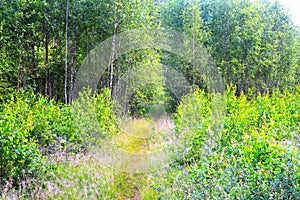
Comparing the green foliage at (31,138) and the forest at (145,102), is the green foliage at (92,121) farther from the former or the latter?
the green foliage at (31,138)

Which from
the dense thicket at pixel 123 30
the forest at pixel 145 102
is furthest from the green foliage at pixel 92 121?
the dense thicket at pixel 123 30

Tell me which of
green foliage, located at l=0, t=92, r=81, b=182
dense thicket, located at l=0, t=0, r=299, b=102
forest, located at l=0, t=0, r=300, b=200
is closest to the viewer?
forest, located at l=0, t=0, r=300, b=200

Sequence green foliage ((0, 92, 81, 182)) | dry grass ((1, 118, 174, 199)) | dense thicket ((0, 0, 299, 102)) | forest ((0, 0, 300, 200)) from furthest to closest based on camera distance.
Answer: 1. dense thicket ((0, 0, 299, 102))
2. green foliage ((0, 92, 81, 182))
3. dry grass ((1, 118, 174, 199))
4. forest ((0, 0, 300, 200))

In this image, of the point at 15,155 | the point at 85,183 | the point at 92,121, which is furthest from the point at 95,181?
the point at 92,121

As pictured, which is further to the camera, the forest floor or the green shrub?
the forest floor

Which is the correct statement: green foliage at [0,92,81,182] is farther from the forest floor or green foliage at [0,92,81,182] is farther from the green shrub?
the forest floor

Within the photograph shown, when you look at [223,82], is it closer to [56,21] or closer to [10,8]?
[56,21]

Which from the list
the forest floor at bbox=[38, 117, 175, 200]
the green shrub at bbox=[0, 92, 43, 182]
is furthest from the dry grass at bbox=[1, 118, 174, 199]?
the green shrub at bbox=[0, 92, 43, 182]

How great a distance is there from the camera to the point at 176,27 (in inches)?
1027

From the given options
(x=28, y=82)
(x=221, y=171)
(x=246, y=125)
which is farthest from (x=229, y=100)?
(x=28, y=82)

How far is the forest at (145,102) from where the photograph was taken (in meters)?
5.41

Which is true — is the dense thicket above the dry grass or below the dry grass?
above

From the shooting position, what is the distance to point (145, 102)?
23.5 m

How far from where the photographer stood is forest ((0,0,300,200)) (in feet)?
17.7
